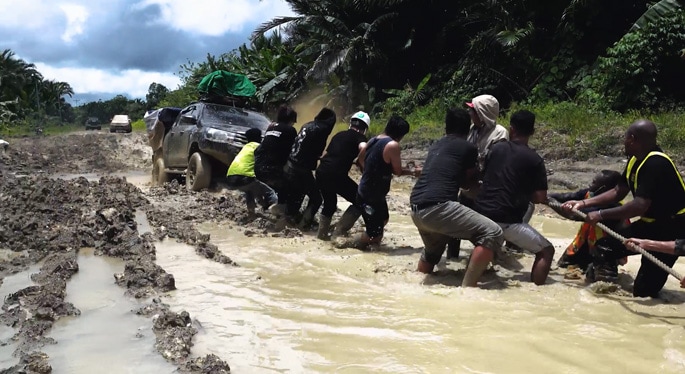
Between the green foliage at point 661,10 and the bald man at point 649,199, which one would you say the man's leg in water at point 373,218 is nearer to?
the bald man at point 649,199

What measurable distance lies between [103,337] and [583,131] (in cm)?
1294

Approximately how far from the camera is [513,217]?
204 inches

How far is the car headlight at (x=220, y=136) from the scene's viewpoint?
10.7 metres

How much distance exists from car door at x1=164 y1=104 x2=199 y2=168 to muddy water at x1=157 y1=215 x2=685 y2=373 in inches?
221

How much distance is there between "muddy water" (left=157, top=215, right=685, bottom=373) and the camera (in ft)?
12.0

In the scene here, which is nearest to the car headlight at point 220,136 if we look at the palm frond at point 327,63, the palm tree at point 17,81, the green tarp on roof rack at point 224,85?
the green tarp on roof rack at point 224,85

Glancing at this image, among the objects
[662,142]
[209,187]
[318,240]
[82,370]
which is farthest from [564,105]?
[82,370]

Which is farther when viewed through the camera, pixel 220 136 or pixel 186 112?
pixel 186 112

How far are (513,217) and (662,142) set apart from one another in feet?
29.6

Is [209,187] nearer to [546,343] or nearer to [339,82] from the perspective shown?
[546,343]

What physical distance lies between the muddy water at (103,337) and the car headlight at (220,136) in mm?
5442

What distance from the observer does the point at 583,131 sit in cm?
1452

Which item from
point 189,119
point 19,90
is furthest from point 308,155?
point 19,90

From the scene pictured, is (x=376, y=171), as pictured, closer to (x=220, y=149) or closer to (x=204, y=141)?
(x=220, y=149)
